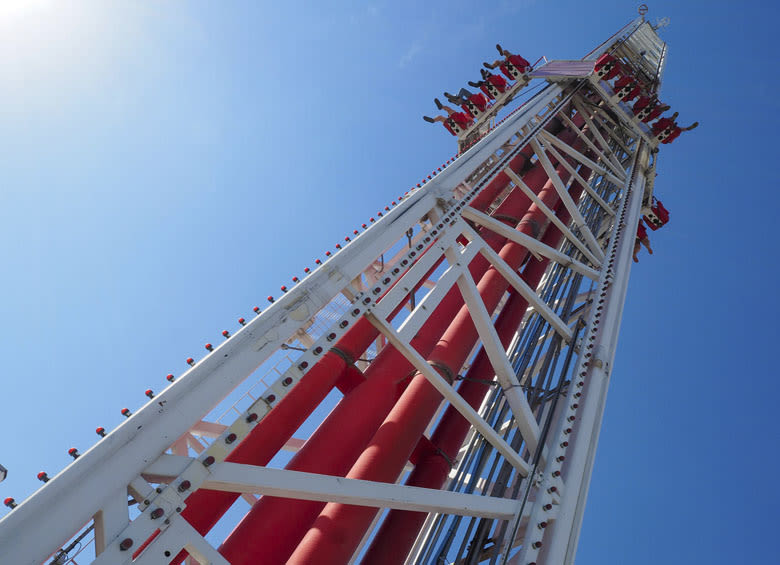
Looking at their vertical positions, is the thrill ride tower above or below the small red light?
above

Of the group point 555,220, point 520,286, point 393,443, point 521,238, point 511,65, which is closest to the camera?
point 393,443

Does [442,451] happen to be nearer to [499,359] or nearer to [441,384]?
[499,359]

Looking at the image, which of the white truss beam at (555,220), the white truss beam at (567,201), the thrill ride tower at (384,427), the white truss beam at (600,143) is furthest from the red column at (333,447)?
the white truss beam at (600,143)

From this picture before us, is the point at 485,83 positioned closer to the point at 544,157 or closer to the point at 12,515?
the point at 544,157

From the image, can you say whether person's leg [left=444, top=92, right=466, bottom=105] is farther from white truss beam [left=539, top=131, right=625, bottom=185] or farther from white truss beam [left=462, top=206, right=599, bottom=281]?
white truss beam [left=462, top=206, right=599, bottom=281]

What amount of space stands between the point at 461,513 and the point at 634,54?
20835mm

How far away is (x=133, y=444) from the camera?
11.3 feet

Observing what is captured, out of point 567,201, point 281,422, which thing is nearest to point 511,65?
point 567,201

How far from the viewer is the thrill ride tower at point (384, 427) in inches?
134

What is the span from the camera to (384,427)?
6.43 m

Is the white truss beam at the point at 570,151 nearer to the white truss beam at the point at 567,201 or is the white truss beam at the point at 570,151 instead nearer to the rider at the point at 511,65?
the white truss beam at the point at 567,201

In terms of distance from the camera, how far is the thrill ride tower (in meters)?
3.40

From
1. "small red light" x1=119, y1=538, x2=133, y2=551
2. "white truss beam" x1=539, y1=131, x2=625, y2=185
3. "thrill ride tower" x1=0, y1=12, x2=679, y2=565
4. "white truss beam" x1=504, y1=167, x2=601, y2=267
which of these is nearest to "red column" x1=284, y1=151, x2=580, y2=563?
"thrill ride tower" x1=0, y1=12, x2=679, y2=565

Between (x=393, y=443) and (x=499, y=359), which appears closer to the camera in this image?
(x=393, y=443)
